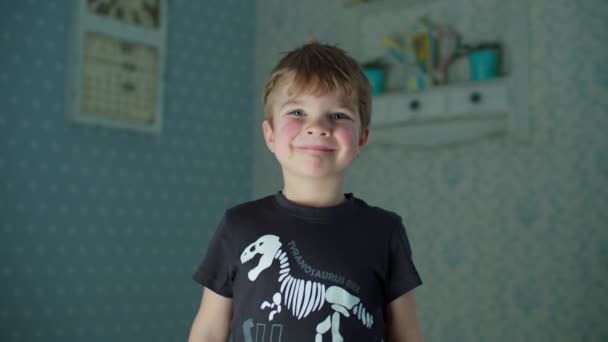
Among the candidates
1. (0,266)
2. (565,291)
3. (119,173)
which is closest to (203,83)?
(119,173)

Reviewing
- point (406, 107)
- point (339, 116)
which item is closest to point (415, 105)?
point (406, 107)

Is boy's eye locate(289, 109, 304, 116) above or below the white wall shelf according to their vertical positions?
below

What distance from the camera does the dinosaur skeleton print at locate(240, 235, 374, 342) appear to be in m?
0.94

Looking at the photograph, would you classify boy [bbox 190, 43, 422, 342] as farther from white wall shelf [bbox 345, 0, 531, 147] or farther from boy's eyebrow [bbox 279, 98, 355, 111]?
white wall shelf [bbox 345, 0, 531, 147]

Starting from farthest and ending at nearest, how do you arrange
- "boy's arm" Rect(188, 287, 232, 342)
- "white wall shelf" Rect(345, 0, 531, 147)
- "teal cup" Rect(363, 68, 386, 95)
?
"teal cup" Rect(363, 68, 386, 95)
"white wall shelf" Rect(345, 0, 531, 147)
"boy's arm" Rect(188, 287, 232, 342)

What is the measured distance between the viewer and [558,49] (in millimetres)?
2303

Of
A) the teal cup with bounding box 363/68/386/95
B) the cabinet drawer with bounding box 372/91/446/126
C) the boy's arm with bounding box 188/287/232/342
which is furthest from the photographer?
the teal cup with bounding box 363/68/386/95

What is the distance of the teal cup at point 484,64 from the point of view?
7.81ft

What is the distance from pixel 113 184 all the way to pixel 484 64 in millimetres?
1622

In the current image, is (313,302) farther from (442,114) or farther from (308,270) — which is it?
(442,114)

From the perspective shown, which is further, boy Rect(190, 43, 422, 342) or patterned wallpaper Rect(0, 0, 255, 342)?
patterned wallpaper Rect(0, 0, 255, 342)

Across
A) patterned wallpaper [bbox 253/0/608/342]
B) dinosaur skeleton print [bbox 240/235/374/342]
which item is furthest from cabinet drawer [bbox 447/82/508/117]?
dinosaur skeleton print [bbox 240/235/374/342]

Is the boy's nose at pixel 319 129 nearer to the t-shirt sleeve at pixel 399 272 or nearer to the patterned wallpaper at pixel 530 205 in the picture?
the t-shirt sleeve at pixel 399 272

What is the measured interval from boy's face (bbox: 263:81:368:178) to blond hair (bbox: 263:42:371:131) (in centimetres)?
1
